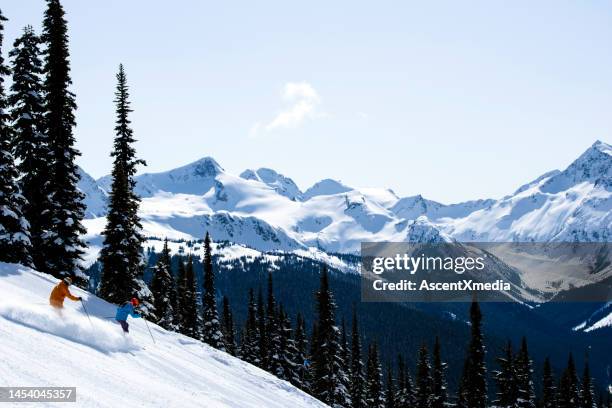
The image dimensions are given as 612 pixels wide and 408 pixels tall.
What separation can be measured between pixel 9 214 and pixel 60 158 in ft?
25.2

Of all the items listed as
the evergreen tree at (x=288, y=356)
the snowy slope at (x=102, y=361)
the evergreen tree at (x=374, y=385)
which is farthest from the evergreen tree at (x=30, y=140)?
the evergreen tree at (x=374, y=385)

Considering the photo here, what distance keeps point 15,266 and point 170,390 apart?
11136 mm

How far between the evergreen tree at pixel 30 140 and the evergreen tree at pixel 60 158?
469 mm

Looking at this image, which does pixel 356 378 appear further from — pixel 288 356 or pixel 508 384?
pixel 508 384

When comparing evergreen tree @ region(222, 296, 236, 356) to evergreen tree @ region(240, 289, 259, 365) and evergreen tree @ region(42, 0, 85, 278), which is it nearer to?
evergreen tree @ region(240, 289, 259, 365)

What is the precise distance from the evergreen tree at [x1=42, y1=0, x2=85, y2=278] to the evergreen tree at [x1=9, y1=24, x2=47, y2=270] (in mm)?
469

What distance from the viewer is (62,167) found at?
36.7 m

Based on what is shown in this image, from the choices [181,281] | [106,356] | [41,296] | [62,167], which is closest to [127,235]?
[62,167]

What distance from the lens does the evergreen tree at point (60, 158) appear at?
35.5 metres

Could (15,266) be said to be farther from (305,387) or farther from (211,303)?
(305,387)

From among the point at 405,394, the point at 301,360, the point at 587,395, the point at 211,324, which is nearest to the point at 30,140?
the point at 211,324

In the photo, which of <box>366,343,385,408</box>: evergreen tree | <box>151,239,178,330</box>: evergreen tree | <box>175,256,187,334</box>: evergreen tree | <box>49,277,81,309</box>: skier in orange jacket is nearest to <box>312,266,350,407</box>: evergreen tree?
<box>151,239,178,330</box>: evergreen tree

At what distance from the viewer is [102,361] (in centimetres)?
2028

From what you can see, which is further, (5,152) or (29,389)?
(5,152)
